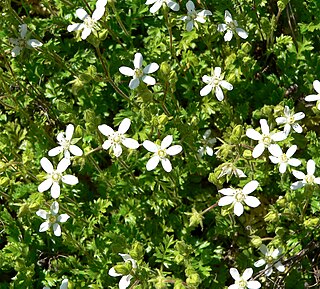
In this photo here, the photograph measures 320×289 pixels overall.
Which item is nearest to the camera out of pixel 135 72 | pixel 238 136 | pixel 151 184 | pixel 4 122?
pixel 238 136

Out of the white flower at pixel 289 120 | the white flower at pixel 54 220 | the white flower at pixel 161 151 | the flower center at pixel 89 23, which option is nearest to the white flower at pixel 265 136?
the white flower at pixel 289 120

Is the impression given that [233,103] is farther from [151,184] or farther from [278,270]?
[278,270]

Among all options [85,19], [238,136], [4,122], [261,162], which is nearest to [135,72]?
[85,19]

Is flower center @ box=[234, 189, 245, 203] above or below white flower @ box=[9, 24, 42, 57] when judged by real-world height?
below

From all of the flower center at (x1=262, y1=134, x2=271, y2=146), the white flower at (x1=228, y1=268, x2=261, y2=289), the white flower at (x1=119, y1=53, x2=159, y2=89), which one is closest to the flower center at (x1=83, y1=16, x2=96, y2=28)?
the white flower at (x1=119, y1=53, x2=159, y2=89)

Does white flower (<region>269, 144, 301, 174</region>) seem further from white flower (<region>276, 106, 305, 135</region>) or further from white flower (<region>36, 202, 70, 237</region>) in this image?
white flower (<region>36, 202, 70, 237</region>)

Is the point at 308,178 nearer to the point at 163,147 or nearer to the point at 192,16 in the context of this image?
the point at 163,147

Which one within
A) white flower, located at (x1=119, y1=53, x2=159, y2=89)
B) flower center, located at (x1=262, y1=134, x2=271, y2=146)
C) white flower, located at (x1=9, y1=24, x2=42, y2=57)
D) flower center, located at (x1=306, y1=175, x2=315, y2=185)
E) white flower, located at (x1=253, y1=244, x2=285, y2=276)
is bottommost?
white flower, located at (x1=253, y1=244, x2=285, y2=276)

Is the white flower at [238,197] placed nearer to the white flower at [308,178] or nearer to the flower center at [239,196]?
the flower center at [239,196]

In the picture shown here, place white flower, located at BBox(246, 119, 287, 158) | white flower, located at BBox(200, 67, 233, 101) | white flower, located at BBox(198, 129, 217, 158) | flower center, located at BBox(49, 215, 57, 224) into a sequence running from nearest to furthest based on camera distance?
white flower, located at BBox(246, 119, 287, 158) → flower center, located at BBox(49, 215, 57, 224) → white flower, located at BBox(200, 67, 233, 101) → white flower, located at BBox(198, 129, 217, 158)
